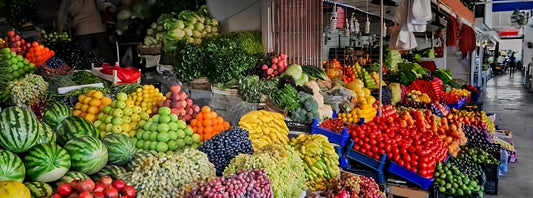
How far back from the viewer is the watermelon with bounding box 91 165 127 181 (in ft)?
8.04

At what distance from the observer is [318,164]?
10.9ft

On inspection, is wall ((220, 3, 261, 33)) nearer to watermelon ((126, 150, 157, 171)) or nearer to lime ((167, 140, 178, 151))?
lime ((167, 140, 178, 151))

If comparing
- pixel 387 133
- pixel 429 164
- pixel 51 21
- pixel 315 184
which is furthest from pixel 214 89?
pixel 51 21

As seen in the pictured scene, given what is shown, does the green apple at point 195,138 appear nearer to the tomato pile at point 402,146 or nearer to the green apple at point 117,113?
the green apple at point 117,113

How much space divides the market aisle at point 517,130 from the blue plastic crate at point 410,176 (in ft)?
5.05

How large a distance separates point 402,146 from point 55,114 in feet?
9.94

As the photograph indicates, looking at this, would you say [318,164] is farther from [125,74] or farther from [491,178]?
[491,178]

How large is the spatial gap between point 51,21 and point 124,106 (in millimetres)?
4449

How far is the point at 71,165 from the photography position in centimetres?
236

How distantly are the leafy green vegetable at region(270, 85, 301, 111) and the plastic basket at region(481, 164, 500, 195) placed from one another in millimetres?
2282

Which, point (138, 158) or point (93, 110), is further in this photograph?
point (93, 110)

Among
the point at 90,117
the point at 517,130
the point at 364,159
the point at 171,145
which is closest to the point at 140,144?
the point at 171,145

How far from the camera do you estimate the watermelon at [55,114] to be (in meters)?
2.91

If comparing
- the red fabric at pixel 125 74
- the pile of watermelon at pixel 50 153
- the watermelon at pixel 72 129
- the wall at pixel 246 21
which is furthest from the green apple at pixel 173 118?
the wall at pixel 246 21
